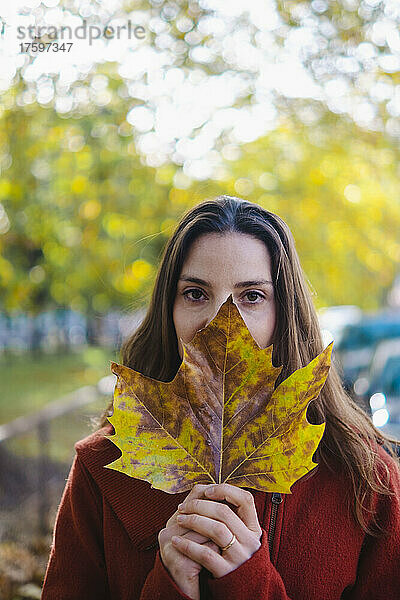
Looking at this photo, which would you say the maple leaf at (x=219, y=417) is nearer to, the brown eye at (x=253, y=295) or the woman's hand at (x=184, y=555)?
the woman's hand at (x=184, y=555)

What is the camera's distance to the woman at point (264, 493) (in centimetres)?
134

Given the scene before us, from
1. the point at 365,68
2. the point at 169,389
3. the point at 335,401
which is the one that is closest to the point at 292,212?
the point at 365,68

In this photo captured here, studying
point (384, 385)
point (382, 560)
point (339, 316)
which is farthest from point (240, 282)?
point (339, 316)

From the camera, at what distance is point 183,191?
410 centimetres

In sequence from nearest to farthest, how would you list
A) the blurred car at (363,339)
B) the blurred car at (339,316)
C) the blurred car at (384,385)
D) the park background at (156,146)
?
the park background at (156,146)
the blurred car at (384,385)
the blurred car at (363,339)
the blurred car at (339,316)

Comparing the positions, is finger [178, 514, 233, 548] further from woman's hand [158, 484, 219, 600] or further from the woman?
the woman

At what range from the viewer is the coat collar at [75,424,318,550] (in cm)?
138

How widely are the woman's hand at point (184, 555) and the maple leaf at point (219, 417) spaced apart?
0.22 feet

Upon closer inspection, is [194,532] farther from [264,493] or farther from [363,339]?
[363,339]

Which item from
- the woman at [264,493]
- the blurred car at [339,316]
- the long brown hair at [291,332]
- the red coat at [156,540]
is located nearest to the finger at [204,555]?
the woman at [264,493]

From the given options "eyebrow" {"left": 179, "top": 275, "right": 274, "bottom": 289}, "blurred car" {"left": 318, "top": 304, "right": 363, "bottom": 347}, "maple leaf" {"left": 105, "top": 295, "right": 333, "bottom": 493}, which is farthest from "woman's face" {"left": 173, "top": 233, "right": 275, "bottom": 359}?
"blurred car" {"left": 318, "top": 304, "right": 363, "bottom": 347}

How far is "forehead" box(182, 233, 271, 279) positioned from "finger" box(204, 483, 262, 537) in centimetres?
45

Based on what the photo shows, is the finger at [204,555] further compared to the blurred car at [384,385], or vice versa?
the blurred car at [384,385]

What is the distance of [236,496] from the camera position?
1.10 metres
